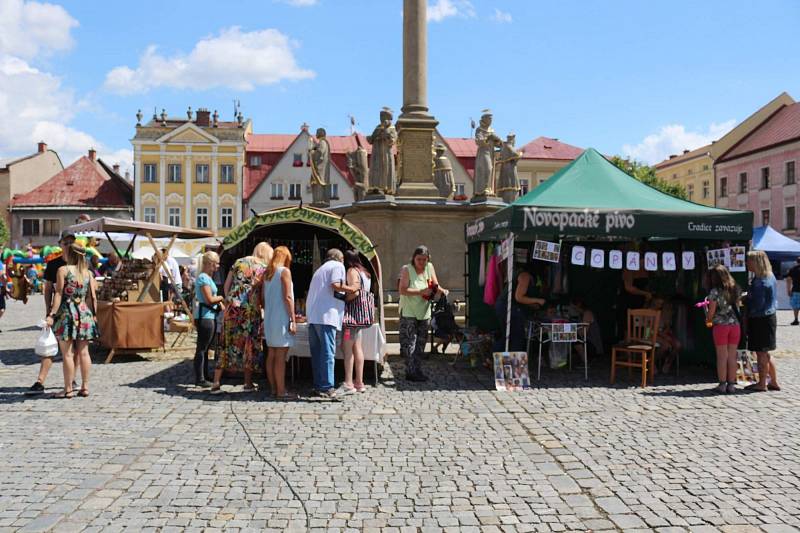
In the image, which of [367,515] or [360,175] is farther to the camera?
[360,175]

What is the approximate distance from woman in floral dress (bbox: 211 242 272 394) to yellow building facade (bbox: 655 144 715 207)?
200 feet

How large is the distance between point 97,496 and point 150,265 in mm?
8915

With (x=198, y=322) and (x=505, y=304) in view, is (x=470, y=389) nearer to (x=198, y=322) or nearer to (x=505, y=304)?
(x=505, y=304)

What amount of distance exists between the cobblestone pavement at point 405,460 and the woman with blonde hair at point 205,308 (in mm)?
401

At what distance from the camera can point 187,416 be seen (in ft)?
25.6

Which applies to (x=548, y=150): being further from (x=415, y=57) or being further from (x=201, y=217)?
(x=415, y=57)

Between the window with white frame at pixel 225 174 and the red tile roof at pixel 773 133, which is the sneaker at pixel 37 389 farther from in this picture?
the red tile roof at pixel 773 133

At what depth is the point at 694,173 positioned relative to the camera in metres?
69.6

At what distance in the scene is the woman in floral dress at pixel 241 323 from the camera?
8.95m

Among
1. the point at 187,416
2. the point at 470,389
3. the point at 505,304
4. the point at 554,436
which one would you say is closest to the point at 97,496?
the point at 187,416

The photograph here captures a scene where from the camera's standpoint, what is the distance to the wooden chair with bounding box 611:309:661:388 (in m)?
9.88

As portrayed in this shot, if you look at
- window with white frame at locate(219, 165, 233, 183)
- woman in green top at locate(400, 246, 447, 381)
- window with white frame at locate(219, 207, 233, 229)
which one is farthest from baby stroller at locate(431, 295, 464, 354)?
window with white frame at locate(219, 165, 233, 183)

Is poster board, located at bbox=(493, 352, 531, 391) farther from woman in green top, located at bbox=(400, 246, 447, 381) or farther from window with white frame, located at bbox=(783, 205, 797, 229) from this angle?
window with white frame, located at bbox=(783, 205, 797, 229)

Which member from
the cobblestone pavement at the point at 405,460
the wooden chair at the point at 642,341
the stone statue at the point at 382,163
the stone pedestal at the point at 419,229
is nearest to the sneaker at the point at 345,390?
the cobblestone pavement at the point at 405,460
